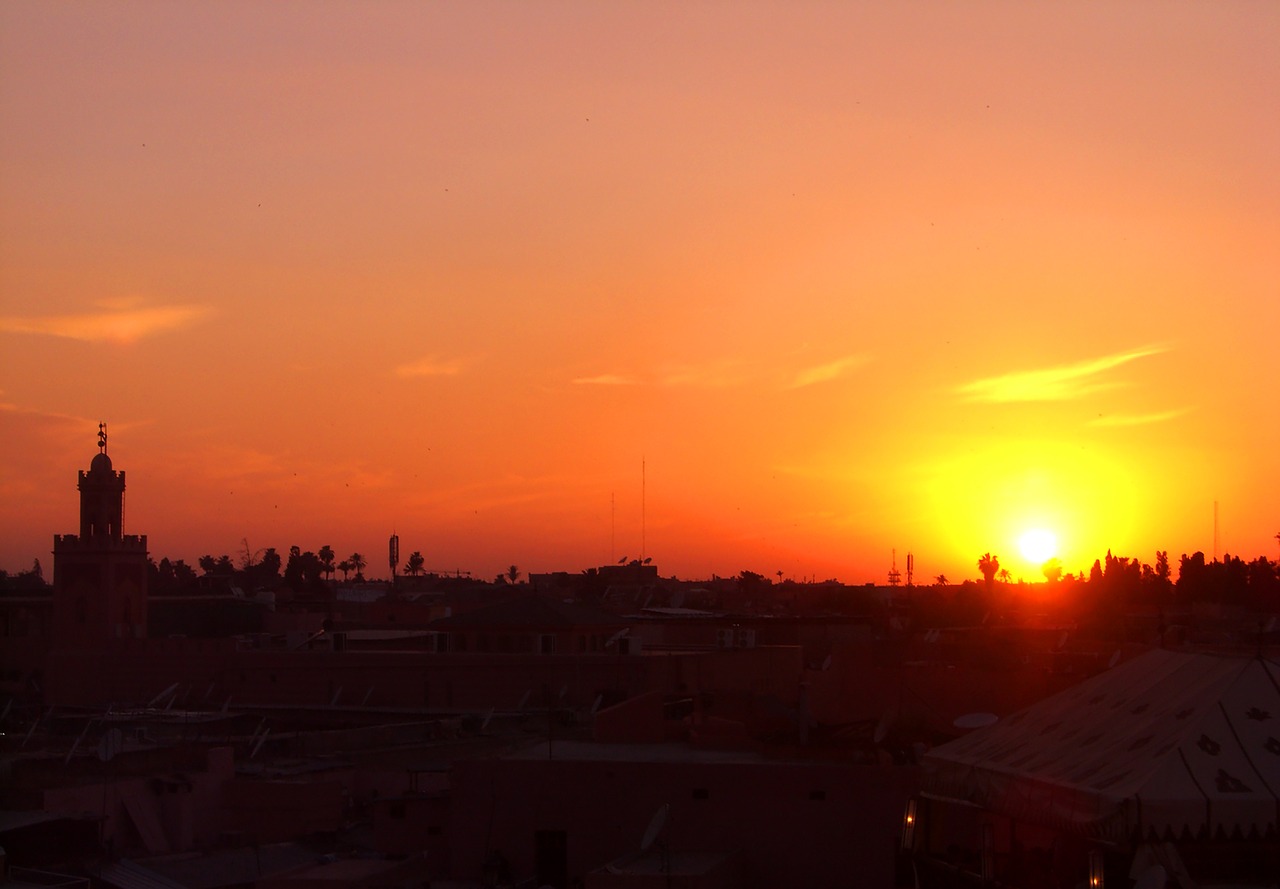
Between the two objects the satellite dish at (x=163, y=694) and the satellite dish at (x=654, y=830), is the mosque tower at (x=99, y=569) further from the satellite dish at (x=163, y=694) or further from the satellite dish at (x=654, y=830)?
the satellite dish at (x=654, y=830)

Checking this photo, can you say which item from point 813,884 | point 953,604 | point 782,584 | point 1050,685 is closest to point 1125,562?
point 953,604

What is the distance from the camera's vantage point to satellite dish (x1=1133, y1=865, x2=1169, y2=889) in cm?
1075

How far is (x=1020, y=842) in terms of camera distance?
14383 millimetres

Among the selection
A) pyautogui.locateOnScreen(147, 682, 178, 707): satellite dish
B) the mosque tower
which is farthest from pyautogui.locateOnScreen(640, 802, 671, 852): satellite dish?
the mosque tower

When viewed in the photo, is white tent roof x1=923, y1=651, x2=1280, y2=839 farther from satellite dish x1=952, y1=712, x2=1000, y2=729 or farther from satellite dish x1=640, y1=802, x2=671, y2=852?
satellite dish x1=640, y1=802, x2=671, y2=852

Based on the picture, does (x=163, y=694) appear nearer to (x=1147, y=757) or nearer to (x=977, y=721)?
(x=977, y=721)

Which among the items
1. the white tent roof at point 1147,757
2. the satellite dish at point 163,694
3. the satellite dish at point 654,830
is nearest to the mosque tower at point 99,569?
the satellite dish at point 163,694

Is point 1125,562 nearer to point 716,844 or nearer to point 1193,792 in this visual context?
point 716,844

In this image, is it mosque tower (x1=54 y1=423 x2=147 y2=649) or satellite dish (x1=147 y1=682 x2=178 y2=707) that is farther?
mosque tower (x1=54 y1=423 x2=147 y2=649)

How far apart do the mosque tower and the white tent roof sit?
39.0m

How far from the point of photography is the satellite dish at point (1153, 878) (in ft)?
35.3

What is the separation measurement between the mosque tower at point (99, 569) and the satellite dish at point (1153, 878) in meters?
42.0

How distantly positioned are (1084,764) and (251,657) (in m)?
31.4

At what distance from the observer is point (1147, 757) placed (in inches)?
469
